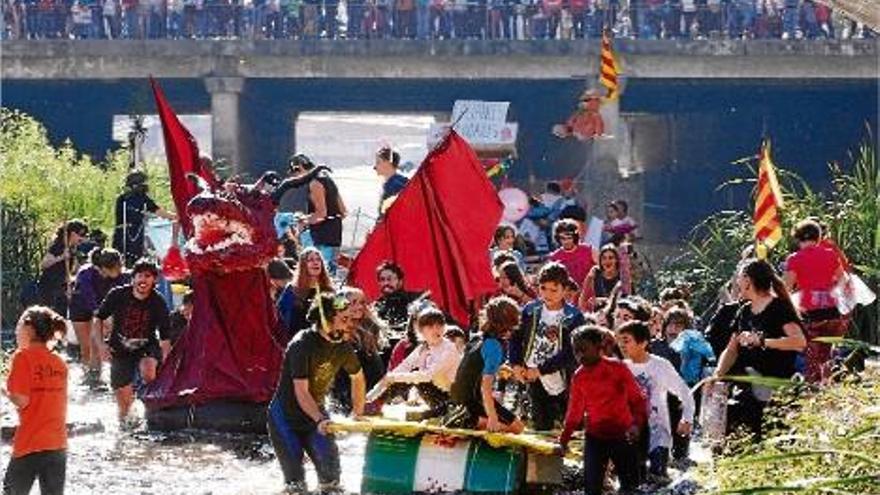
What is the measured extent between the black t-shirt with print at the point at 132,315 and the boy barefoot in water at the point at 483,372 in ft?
11.7

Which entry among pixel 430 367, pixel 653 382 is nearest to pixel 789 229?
pixel 430 367

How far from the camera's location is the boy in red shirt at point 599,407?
1162 centimetres

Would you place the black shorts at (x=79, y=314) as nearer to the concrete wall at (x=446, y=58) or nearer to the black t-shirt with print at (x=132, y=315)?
the black t-shirt with print at (x=132, y=315)

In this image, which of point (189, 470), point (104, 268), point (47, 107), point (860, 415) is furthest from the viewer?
point (47, 107)

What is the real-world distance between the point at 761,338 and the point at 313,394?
217 cm

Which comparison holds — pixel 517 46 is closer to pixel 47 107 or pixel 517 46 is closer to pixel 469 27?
pixel 469 27

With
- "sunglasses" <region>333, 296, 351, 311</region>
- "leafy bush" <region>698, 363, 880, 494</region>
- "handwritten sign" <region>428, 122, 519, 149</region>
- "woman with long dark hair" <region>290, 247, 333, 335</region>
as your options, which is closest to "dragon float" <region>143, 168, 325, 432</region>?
"woman with long dark hair" <region>290, 247, 333, 335</region>

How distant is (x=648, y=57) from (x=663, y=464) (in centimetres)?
2710

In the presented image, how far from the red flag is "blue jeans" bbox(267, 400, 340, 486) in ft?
14.9

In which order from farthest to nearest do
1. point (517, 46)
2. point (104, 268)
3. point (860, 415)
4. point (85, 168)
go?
point (517, 46) < point (85, 168) < point (104, 268) < point (860, 415)

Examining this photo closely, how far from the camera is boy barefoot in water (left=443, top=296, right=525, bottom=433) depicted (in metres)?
12.1

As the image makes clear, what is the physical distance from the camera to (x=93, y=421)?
15.6m

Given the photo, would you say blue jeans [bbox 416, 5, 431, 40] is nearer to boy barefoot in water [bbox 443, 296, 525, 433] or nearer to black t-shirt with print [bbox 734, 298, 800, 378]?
boy barefoot in water [bbox 443, 296, 525, 433]

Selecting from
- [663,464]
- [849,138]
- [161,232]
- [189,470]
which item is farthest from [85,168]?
[849,138]
